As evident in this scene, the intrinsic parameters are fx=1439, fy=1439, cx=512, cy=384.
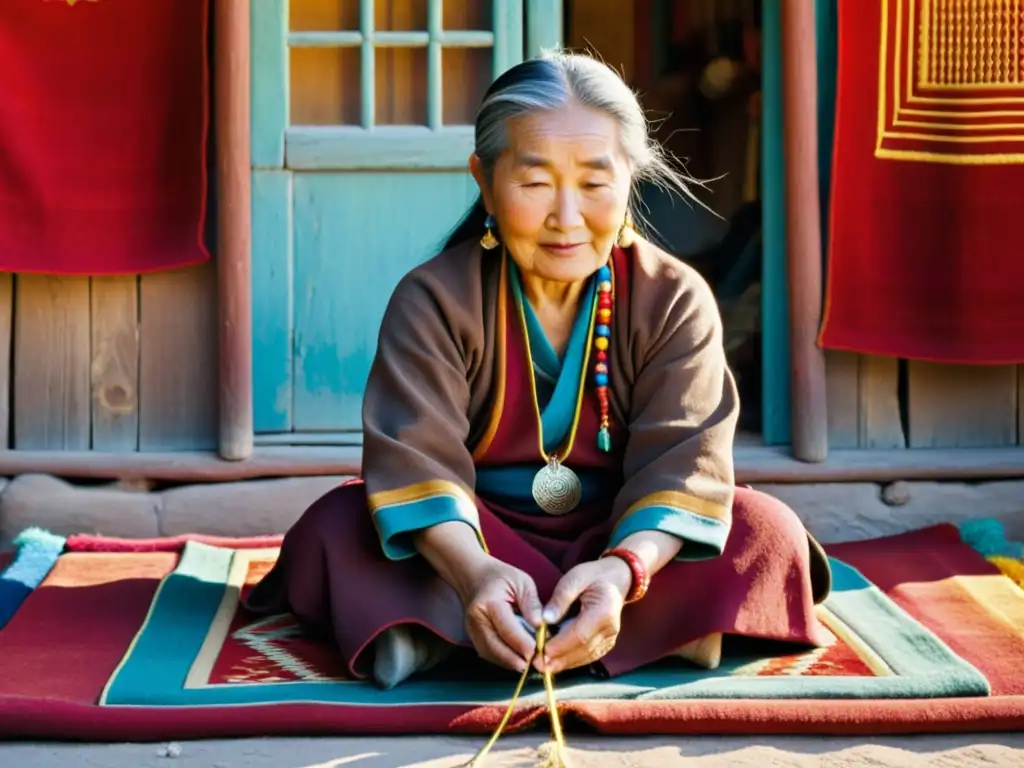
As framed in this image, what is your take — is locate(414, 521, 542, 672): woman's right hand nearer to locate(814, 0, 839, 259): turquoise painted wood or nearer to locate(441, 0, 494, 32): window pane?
locate(814, 0, 839, 259): turquoise painted wood

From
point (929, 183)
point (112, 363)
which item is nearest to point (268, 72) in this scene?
point (112, 363)

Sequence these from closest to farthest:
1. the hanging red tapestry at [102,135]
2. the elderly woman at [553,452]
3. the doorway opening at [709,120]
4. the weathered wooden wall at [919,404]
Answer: the elderly woman at [553,452] < the hanging red tapestry at [102,135] < the weathered wooden wall at [919,404] < the doorway opening at [709,120]

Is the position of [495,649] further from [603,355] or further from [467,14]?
[467,14]

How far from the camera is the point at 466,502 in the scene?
2.95 m

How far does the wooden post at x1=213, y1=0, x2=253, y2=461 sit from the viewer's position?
432 cm

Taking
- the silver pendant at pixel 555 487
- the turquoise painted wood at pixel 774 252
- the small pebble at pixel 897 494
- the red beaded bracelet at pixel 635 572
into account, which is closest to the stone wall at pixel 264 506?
the small pebble at pixel 897 494

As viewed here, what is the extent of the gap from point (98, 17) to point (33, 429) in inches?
50.7

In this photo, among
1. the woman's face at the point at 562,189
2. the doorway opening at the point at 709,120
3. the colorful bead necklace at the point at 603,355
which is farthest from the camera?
the doorway opening at the point at 709,120

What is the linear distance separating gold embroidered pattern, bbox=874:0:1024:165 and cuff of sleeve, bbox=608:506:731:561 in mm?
1944

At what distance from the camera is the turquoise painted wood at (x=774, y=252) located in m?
4.61

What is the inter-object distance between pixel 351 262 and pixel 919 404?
1.88m

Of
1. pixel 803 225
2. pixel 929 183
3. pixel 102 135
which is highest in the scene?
pixel 102 135

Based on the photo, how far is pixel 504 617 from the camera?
104 inches

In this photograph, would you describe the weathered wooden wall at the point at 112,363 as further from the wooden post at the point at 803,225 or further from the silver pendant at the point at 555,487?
the wooden post at the point at 803,225
